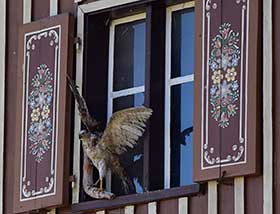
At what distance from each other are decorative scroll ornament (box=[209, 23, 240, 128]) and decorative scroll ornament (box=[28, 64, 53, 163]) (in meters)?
1.52

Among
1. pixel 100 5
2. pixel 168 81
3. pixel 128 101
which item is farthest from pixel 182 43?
pixel 100 5

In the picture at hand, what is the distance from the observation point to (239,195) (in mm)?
15328

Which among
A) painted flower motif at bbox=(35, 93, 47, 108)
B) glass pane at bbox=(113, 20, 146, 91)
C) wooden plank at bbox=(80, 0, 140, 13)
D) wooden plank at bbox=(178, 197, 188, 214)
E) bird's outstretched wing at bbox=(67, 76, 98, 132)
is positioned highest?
wooden plank at bbox=(80, 0, 140, 13)

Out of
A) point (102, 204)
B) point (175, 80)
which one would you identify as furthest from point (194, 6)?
point (102, 204)

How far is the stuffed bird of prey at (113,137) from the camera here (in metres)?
16.2

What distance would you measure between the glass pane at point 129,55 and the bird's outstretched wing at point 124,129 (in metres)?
0.33

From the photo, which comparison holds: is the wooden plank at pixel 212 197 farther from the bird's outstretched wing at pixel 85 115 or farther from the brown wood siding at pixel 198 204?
the bird's outstretched wing at pixel 85 115

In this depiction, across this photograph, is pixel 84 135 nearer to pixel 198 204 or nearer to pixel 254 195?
pixel 198 204

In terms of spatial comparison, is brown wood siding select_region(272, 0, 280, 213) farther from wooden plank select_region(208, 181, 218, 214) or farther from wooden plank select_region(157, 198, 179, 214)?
wooden plank select_region(157, 198, 179, 214)

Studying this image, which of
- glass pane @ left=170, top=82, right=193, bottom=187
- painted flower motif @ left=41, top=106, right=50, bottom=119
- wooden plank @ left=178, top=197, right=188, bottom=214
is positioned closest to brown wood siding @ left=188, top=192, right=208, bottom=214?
wooden plank @ left=178, top=197, right=188, bottom=214

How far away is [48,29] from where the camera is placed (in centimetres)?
1677

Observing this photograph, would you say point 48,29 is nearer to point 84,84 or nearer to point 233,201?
point 84,84

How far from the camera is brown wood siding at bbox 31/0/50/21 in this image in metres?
17.0

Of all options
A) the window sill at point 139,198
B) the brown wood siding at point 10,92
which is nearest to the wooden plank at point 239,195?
the window sill at point 139,198
